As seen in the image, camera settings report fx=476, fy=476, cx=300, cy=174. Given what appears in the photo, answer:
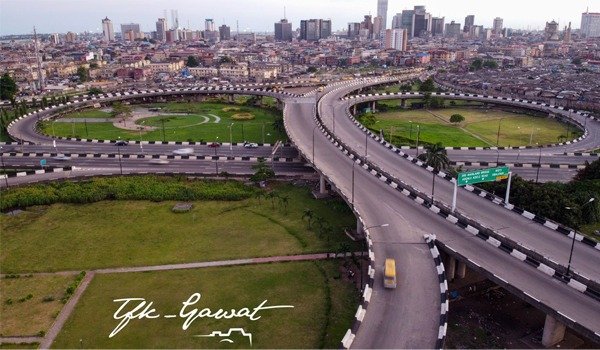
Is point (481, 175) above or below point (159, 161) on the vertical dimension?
above

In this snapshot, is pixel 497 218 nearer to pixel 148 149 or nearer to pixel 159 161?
pixel 159 161

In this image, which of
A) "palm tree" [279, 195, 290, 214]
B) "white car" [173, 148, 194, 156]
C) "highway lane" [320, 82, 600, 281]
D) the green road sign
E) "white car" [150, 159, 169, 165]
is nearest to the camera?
"highway lane" [320, 82, 600, 281]

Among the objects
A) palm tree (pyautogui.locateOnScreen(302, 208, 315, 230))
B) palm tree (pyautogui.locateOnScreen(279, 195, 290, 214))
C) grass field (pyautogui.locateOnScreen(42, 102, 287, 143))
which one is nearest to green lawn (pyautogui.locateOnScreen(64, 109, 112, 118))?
grass field (pyautogui.locateOnScreen(42, 102, 287, 143))

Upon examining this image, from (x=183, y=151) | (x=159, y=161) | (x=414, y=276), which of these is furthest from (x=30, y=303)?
(x=183, y=151)

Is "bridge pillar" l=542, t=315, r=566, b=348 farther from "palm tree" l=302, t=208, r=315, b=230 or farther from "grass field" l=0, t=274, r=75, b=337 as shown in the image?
"grass field" l=0, t=274, r=75, b=337

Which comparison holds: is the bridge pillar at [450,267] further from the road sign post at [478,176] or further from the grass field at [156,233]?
the grass field at [156,233]
